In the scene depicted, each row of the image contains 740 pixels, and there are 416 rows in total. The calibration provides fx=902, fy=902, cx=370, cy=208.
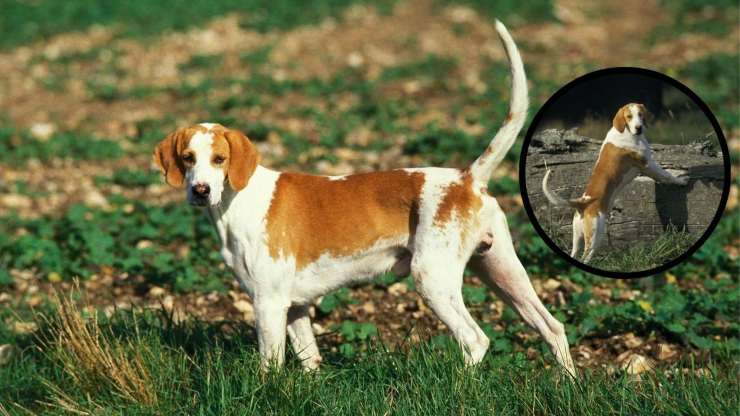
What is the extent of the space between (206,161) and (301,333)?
3.77 feet

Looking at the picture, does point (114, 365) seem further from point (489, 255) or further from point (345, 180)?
point (489, 255)

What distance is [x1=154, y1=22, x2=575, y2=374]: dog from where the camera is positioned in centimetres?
448

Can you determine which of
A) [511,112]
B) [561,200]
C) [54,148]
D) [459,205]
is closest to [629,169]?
[561,200]

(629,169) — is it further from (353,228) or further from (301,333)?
(301,333)

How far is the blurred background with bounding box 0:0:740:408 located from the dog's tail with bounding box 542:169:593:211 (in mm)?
992

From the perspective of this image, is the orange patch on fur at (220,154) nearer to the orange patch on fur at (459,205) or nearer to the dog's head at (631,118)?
the orange patch on fur at (459,205)

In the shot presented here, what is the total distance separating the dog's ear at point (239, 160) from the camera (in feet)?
15.1

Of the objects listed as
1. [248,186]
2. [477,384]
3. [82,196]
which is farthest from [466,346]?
[82,196]

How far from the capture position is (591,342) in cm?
567

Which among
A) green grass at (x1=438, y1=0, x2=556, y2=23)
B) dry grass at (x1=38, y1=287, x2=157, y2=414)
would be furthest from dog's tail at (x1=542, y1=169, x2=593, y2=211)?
green grass at (x1=438, y1=0, x2=556, y2=23)

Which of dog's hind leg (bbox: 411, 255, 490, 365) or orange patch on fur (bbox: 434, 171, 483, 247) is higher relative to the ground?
orange patch on fur (bbox: 434, 171, 483, 247)

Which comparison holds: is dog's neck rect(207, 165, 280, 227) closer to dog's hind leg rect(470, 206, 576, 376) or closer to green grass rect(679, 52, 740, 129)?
dog's hind leg rect(470, 206, 576, 376)

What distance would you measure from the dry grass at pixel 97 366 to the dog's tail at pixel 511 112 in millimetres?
2020

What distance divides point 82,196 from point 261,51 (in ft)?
20.7
